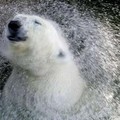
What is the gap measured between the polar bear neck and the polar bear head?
83mm

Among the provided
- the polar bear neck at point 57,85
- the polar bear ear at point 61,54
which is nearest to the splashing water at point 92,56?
the polar bear neck at point 57,85

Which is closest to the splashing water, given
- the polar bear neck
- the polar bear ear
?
the polar bear neck

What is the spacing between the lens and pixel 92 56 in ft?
12.6

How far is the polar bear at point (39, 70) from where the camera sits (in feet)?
9.94

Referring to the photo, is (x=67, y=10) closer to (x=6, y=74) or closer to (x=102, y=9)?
(x=102, y=9)

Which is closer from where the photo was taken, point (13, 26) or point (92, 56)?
point (13, 26)

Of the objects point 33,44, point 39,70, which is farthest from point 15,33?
point 39,70

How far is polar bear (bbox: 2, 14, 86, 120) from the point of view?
3.03 metres

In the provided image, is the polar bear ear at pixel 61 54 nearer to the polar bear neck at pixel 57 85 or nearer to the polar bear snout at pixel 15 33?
the polar bear neck at pixel 57 85

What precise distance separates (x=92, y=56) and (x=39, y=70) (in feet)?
2.63

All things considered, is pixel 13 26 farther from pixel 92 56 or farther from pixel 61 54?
pixel 92 56

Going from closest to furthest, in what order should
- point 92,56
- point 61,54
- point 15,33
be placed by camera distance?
point 15,33 → point 61,54 → point 92,56

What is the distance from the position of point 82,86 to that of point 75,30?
89 cm

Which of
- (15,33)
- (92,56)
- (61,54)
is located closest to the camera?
(15,33)
